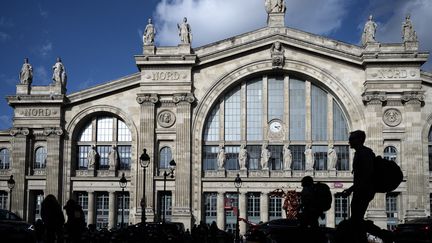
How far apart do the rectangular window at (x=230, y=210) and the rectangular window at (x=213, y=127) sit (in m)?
4.76

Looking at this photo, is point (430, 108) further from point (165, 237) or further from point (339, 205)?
point (165, 237)

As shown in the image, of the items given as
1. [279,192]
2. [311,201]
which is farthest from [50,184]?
[311,201]

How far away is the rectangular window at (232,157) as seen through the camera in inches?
2012

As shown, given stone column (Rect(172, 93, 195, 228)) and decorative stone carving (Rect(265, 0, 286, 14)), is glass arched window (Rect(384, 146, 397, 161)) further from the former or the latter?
stone column (Rect(172, 93, 195, 228))

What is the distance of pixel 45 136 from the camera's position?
51156mm

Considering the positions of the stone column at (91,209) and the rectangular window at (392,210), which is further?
the stone column at (91,209)

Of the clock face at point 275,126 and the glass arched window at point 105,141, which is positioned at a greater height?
the clock face at point 275,126

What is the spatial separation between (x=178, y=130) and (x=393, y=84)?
17.2 m

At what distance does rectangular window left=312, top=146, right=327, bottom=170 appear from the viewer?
168 ft

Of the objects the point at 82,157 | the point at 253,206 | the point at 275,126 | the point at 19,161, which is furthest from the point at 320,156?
the point at 19,161

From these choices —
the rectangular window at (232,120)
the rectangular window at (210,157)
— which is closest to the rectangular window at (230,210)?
the rectangular window at (210,157)

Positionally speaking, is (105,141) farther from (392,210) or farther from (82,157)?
(392,210)

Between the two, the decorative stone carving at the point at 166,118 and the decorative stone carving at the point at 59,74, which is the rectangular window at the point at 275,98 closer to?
the decorative stone carving at the point at 166,118

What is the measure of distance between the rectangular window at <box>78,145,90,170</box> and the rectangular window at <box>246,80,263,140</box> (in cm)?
1346
